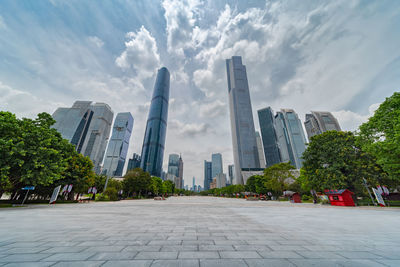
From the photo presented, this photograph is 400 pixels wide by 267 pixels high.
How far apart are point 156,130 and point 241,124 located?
90.2m

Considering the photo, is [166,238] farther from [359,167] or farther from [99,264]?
[359,167]

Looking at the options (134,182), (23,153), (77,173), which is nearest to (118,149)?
(134,182)

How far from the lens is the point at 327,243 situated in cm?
457

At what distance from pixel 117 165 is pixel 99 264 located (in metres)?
172

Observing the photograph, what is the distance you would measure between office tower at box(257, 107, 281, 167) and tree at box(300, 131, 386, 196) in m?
145

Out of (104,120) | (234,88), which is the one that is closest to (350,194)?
(234,88)

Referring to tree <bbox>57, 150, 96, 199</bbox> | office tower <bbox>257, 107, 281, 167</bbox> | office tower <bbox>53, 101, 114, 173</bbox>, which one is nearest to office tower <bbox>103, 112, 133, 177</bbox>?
office tower <bbox>53, 101, 114, 173</bbox>

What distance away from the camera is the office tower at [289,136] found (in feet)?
533

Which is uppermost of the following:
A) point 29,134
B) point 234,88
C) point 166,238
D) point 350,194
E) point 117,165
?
point 234,88

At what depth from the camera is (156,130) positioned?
6083 inches

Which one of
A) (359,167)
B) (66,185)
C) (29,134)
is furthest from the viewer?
(66,185)

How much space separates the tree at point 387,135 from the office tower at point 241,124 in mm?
113267

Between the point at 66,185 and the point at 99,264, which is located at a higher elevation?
the point at 66,185

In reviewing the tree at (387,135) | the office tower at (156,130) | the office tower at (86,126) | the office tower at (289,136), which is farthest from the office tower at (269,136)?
the office tower at (86,126)
